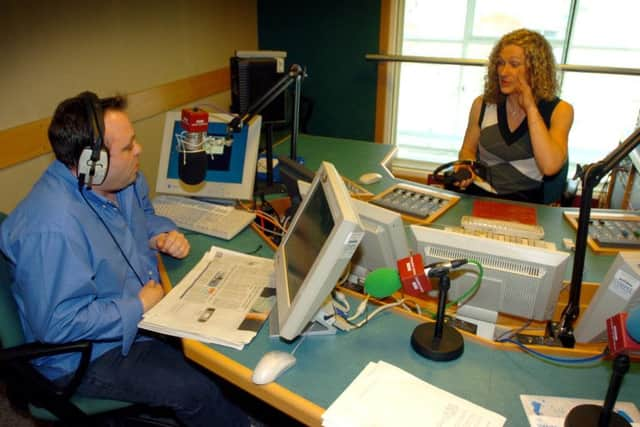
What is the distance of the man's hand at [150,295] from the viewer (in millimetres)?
1357

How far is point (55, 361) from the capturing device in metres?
1.36

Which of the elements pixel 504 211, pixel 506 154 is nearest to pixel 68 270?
pixel 504 211

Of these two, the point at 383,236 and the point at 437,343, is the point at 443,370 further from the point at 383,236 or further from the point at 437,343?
the point at 383,236

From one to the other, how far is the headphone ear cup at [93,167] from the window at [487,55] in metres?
2.71

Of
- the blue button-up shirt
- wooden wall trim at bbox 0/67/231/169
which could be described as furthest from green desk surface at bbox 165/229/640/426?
wooden wall trim at bbox 0/67/231/169

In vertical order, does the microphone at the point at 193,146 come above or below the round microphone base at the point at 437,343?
above

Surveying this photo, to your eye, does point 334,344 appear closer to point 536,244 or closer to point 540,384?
point 540,384

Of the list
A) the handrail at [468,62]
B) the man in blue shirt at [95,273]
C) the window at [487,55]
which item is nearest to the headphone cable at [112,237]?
the man in blue shirt at [95,273]

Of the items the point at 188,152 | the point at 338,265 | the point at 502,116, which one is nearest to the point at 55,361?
the point at 188,152

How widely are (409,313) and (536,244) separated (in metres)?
0.38

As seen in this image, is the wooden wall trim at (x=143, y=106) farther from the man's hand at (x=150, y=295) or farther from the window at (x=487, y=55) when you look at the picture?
the window at (x=487, y=55)

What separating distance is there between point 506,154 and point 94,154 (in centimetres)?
178

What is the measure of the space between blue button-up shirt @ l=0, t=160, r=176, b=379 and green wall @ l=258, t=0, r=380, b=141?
9.46ft

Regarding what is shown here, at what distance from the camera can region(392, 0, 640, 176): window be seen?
3488mm
